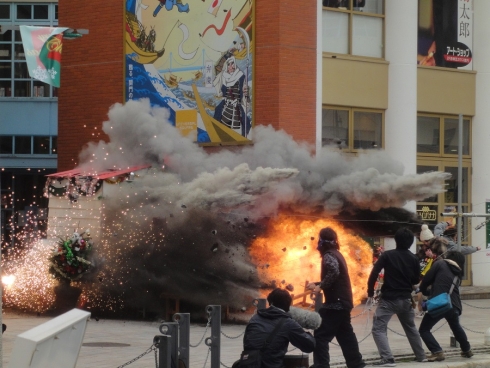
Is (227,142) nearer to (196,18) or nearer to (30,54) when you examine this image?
(196,18)

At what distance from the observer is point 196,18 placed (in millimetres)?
20031

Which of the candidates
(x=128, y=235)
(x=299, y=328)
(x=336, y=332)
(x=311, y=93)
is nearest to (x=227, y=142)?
(x=311, y=93)

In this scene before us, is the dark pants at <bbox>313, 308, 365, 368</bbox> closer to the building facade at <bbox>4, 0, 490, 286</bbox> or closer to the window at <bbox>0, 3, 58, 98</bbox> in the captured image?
the building facade at <bbox>4, 0, 490, 286</bbox>

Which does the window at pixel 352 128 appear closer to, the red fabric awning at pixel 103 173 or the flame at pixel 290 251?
the flame at pixel 290 251

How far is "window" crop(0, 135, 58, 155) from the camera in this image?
30031 millimetres

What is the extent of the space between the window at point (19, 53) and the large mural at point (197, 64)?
975 centimetres

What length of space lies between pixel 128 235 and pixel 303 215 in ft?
10.6

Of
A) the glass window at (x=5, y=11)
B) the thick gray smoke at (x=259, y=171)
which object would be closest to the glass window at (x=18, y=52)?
the glass window at (x=5, y=11)

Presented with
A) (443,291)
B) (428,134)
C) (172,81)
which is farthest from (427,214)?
(443,291)

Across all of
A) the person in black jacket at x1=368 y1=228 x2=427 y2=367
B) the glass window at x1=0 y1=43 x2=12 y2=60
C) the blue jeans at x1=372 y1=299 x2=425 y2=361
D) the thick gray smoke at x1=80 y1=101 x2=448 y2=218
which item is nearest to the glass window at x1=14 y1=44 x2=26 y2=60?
the glass window at x1=0 y1=43 x2=12 y2=60

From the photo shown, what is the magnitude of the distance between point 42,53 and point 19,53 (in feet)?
68.9

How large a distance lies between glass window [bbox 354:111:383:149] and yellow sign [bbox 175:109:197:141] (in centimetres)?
381

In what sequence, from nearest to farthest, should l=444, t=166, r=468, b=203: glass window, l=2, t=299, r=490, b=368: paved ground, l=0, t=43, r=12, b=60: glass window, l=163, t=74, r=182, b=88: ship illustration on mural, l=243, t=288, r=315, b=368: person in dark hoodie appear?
1. l=243, t=288, r=315, b=368: person in dark hoodie
2. l=2, t=299, r=490, b=368: paved ground
3. l=163, t=74, r=182, b=88: ship illustration on mural
4. l=444, t=166, r=468, b=203: glass window
5. l=0, t=43, r=12, b=60: glass window

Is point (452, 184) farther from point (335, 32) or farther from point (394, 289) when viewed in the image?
point (394, 289)
